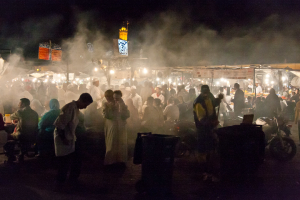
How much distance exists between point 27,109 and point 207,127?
415 cm

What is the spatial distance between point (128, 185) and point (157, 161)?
96 cm

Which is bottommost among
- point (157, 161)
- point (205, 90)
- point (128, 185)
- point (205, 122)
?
point (128, 185)

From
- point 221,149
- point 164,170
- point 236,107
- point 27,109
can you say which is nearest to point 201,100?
point 221,149

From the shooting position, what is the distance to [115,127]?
16.6ft

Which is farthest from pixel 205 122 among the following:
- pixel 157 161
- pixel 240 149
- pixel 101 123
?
pixel 101 123

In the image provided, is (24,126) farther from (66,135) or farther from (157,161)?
(157,161)

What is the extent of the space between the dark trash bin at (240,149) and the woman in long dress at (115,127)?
2.11m

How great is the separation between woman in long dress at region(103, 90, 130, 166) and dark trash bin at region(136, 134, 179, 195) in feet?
4.78

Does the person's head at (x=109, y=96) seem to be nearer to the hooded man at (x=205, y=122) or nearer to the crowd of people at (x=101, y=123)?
the crowd of people at (x=101, y=123)

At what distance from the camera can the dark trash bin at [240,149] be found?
4.21m

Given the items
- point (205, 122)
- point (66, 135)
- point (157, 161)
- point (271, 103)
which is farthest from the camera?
point (271, 103)

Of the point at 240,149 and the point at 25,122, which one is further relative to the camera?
the point at 25,122

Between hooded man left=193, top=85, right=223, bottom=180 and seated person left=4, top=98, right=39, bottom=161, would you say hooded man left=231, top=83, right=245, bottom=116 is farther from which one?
seated person left=4, top=98, right=39, bottom=161

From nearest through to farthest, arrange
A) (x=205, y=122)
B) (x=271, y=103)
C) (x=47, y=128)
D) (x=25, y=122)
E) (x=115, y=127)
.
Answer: (x=205, y=122)
(x=115, y=127)
(x=47, y=128)
(x=25, y=122)
(x=271, y=103)
